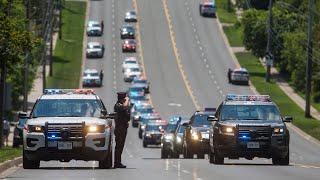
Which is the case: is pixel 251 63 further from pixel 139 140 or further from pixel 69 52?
pixel 139 140

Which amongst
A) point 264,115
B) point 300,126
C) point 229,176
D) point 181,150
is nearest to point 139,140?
point 300,126

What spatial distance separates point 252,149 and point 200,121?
9.51 metres

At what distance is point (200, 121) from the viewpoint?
1751 inches

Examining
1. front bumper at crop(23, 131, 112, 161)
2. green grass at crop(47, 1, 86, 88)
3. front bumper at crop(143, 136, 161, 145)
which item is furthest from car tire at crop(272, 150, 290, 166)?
green grass at crop(47, 1, 86, 88)

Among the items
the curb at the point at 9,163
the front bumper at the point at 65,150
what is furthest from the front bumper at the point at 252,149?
the curb at the point at 9,163

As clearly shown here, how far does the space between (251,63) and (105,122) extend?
354 feet

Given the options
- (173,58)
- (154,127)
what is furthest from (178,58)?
(154,127)

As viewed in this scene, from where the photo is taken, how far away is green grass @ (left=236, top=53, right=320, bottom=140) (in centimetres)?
8956

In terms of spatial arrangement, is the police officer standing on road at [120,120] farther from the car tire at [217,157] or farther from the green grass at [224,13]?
the green grass at [224,13]

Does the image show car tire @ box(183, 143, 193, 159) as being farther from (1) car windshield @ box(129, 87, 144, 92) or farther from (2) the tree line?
(1) car windshield @ box(129, 87, 144, 92)

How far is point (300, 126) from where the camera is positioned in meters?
90.1

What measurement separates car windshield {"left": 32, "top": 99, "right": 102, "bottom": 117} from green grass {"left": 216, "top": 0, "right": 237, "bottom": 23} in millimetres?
122806

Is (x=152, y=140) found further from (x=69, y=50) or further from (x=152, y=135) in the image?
(x=69, y=50)

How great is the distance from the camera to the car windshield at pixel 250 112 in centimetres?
3572
